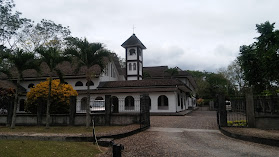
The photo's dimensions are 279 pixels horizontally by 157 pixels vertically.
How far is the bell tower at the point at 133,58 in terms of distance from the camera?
3594 centimetres

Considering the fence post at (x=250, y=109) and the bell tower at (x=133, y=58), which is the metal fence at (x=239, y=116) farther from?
the bell tower at (x=133, y=58)

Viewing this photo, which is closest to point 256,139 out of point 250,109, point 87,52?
point 250,109

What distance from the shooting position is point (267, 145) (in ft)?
25.6

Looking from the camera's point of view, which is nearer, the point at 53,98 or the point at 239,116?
the point at 53,98

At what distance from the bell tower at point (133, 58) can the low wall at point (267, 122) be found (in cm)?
2580

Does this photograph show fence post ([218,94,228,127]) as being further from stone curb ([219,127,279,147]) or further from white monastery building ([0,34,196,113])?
white monastery building ([0,34,196,113])

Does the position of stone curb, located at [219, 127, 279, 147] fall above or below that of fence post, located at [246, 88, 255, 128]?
below

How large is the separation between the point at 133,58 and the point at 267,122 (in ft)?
89.6

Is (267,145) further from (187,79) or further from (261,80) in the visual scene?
(187,79)

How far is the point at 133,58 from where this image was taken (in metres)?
36.2

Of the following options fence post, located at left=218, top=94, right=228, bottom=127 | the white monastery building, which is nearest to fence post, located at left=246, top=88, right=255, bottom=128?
fence post, located at left=218, top=94, right=228, bottom=127

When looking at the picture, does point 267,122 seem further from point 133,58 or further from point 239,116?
point 133,58

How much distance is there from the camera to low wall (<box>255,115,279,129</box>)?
10.7 m

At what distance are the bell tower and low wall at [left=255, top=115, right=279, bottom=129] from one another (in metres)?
25.8
